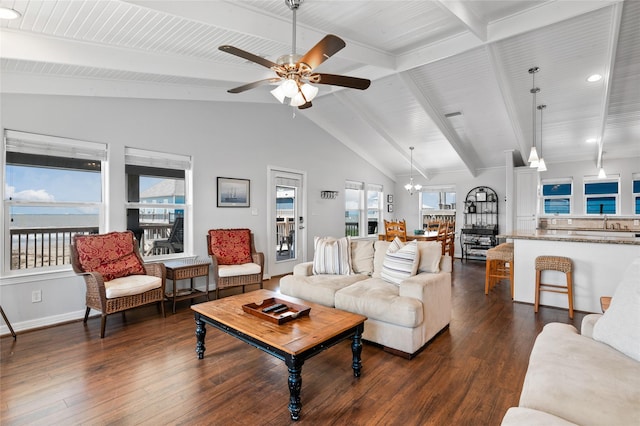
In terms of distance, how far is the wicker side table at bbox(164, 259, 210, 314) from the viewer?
3808 millimetres

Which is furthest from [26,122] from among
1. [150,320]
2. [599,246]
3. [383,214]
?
[383,214]

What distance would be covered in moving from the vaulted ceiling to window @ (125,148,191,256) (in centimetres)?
82

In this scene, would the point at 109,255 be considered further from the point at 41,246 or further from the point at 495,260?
the point at 495,260

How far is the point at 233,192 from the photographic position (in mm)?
5059

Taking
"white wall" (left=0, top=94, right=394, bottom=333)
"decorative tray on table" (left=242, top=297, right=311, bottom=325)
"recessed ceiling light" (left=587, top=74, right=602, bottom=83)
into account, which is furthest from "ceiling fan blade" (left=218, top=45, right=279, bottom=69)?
"recessed ceiling light" (left=587, top=74, right=602, bottom=83)

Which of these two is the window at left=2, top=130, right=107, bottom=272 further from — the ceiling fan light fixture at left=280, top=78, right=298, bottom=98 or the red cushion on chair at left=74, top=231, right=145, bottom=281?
the ceiling fan light fixture at left=280, top=78, right=298, bottom=98

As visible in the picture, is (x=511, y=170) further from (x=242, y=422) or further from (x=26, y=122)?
(x=26, y=122)

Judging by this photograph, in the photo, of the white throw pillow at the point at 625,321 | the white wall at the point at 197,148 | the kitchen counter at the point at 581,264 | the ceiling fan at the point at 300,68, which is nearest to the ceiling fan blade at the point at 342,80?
the ceiling fan at the point at 300,68

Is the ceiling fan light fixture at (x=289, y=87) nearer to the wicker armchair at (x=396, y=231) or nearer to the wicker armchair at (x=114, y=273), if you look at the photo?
the wicker armchair at (x=114, y=273)

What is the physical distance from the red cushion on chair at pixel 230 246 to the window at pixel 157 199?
46cm

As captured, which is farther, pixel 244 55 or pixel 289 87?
pixel 289 87

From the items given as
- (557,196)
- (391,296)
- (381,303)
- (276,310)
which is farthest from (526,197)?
(276,310)

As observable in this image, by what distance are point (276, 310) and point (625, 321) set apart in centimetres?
208

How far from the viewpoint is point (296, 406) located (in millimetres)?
1834
